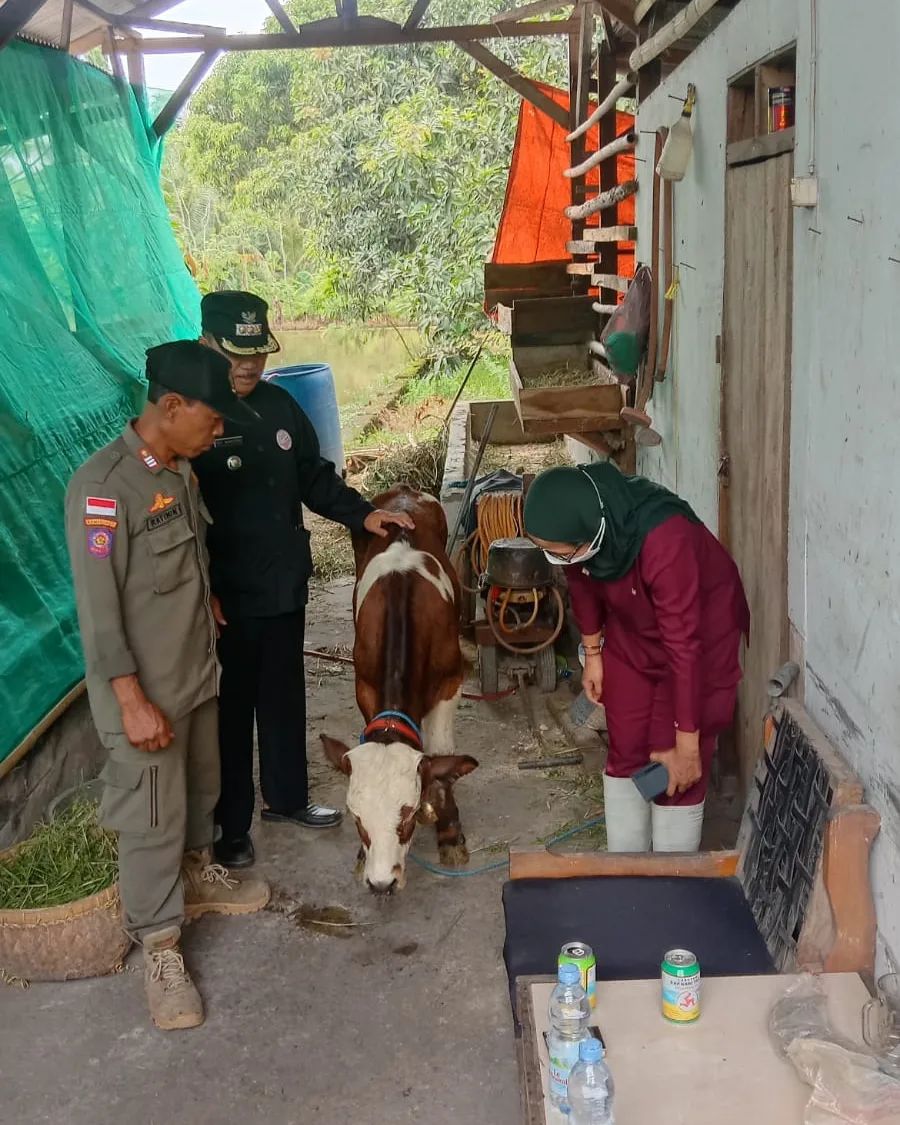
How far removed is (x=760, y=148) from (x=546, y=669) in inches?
118

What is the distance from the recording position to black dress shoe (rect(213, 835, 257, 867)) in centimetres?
430

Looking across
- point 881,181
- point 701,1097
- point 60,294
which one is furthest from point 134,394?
point 701,1097

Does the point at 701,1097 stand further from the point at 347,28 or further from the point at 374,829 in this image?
the point at 347,28

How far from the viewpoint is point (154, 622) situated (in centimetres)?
340

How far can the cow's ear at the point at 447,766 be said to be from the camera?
3.78 meters

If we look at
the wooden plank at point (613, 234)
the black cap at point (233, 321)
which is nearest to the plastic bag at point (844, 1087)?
the black cap at point (233, 321)

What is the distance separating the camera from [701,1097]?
2078 mm

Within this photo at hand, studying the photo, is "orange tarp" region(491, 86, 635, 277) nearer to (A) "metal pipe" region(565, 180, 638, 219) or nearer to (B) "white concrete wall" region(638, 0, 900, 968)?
(A) "metal pipe" region(565, 180, 638, 219)

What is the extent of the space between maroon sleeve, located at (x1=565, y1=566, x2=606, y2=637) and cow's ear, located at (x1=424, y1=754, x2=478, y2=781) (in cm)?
64

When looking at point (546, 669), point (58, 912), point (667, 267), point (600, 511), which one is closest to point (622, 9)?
point (667, 267)

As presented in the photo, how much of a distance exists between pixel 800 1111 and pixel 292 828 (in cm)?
287

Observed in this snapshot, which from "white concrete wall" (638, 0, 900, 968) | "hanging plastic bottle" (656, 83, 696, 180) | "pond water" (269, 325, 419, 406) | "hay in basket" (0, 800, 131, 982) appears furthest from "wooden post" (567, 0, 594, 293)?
"pond water" (269, 325, 419, 406)

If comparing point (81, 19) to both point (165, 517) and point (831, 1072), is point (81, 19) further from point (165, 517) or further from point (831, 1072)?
point (831, 1072)

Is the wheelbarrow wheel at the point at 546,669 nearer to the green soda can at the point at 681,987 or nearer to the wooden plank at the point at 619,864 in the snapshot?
the wooden plank at the point at 619,864
